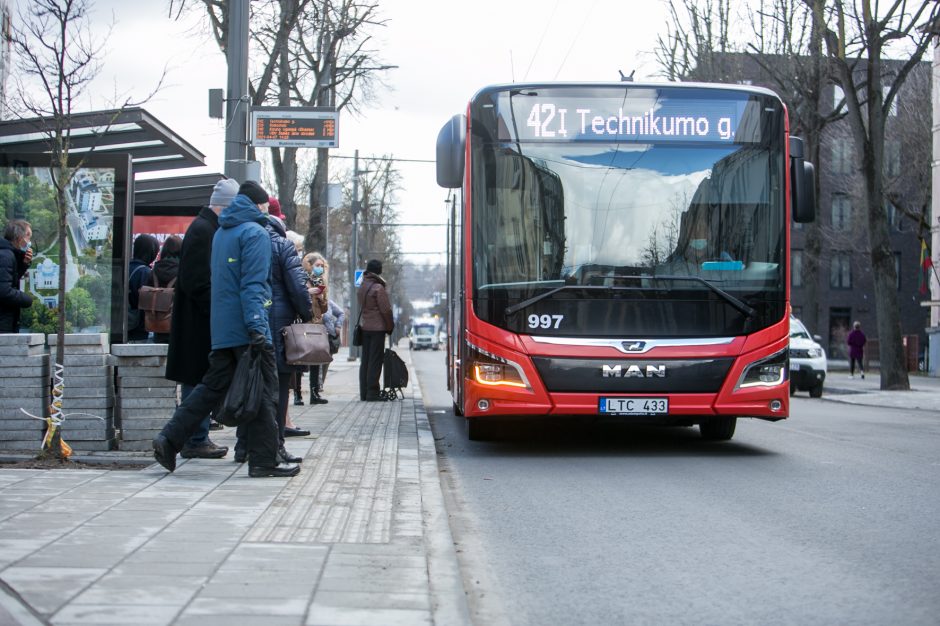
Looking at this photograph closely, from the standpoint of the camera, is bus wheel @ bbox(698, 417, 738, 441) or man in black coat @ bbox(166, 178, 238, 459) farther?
bus wheel @ bbox(698, 417, 738, 441)

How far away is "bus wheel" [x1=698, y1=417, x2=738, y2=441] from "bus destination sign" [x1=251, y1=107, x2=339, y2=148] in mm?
5411

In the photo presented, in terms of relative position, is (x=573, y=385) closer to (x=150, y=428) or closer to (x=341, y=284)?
(x=150, y=428)

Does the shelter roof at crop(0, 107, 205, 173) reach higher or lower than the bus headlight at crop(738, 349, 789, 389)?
higher

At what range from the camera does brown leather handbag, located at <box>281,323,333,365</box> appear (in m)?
8.81

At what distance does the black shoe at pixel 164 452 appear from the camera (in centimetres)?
788

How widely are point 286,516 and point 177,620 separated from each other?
2223 millimetres

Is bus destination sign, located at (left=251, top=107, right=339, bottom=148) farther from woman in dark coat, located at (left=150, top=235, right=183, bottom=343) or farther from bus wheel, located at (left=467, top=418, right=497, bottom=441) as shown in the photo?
bus wheel, located at (left=467, top=418, right=497, bottom=441)

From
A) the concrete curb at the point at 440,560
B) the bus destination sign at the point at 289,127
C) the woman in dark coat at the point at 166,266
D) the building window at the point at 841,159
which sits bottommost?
the concrete curb at the point at 440,560

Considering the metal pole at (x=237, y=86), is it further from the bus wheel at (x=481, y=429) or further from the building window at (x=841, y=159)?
the building window at (x=841, y=159)

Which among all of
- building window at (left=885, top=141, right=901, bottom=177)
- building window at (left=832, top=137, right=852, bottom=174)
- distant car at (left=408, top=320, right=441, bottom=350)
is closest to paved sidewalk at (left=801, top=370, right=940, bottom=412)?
building window at (left=885, top=141, right=901, bottom=177)

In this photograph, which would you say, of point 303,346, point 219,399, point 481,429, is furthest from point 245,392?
point 481,429

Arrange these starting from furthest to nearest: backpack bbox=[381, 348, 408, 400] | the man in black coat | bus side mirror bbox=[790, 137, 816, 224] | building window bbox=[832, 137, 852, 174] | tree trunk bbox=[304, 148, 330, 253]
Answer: building window bbox=[832, 137, 852, 174] < tree trunk bbox=[304, 148, 330, 253] < backpack bbox=[381, 348, 408, 400] < bus side mirror bbox=[790, 137, 816, 224] < the man in black coat

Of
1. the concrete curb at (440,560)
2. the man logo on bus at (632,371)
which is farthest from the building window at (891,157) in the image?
the concrete curb at (440,560)

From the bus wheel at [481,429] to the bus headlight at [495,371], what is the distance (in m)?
0.99
